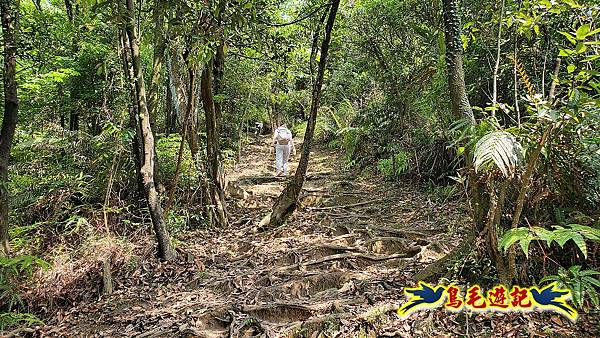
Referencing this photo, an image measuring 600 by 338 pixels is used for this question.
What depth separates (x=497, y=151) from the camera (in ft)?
7.70

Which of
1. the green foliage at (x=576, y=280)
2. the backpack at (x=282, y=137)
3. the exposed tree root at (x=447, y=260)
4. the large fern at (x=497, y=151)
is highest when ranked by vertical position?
the large fern at (x=497, y=151)

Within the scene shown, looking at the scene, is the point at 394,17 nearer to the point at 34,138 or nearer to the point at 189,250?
the point at 189,250

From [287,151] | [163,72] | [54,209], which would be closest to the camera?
[54,209]

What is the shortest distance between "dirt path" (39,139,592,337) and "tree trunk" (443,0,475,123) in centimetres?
166

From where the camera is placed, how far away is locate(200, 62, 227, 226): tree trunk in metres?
6.84

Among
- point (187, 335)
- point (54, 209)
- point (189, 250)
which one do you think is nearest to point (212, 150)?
point (189, 250)

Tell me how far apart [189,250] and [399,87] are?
19.1ft

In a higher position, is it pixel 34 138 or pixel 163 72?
pixel 163 72

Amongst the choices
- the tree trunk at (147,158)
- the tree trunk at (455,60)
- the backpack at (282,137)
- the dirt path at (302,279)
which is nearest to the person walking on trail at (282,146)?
the backpack at (282,137)

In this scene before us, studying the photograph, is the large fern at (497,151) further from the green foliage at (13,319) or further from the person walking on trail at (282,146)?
the person walking on trail at (282,146)

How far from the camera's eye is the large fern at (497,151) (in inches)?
90.5

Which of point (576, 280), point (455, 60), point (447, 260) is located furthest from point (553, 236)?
point (455, 60)

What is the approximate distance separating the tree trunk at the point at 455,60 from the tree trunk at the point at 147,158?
366cm

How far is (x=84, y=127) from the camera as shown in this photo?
8.20 metres
